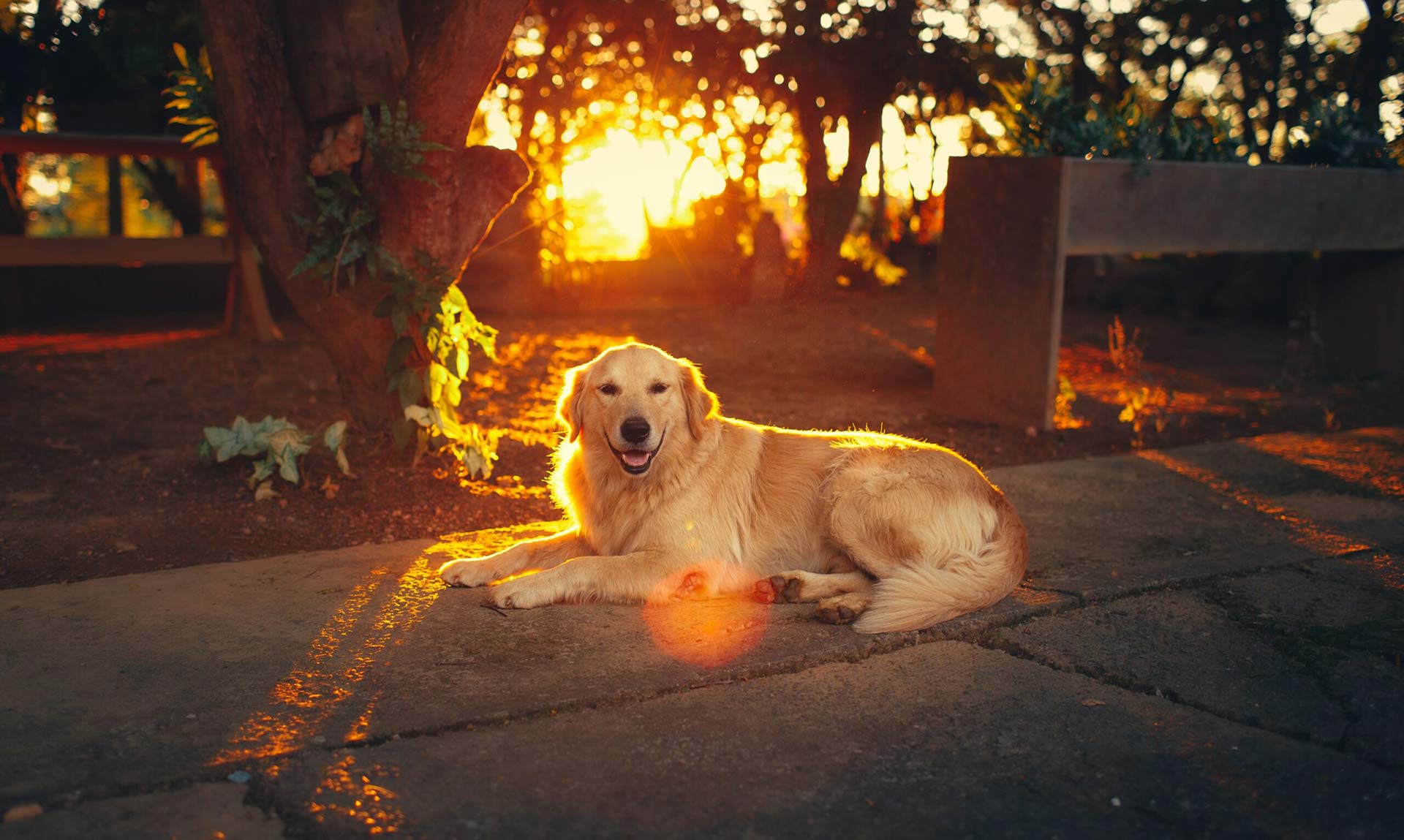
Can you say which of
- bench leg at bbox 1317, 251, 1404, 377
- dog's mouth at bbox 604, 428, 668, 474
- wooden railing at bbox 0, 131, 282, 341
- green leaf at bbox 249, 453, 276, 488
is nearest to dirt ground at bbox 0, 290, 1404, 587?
green leaf at bbox 249, 453, 276, 488

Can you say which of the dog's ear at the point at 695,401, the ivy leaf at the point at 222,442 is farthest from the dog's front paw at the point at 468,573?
the ivy leaf at the point at 222,442

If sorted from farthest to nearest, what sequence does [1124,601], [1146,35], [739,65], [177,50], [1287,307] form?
1. [1146,35]
2. [1287,307]
3. [739,65]
4. [177,50]
5. [1124,601]

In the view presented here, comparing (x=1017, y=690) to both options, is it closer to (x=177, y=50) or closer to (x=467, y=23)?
(x=467, y=23)

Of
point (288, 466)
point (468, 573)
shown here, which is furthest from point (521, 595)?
point (288, 466)

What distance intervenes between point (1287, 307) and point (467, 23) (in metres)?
12.1

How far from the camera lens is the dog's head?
12.4 ft

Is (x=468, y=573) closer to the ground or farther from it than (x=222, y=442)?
closer to the ground

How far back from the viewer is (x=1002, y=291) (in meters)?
6.77

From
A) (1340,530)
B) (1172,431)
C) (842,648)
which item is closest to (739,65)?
(1172,431)

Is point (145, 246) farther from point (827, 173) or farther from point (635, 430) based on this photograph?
point (635, 430)

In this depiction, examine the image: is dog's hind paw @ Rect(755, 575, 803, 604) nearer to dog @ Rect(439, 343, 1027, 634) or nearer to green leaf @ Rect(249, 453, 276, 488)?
dog @ Rect(439, 343, 1027, 634)

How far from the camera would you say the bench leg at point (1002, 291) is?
650 centimetres

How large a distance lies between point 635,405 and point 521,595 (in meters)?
0.79

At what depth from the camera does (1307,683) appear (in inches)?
120
